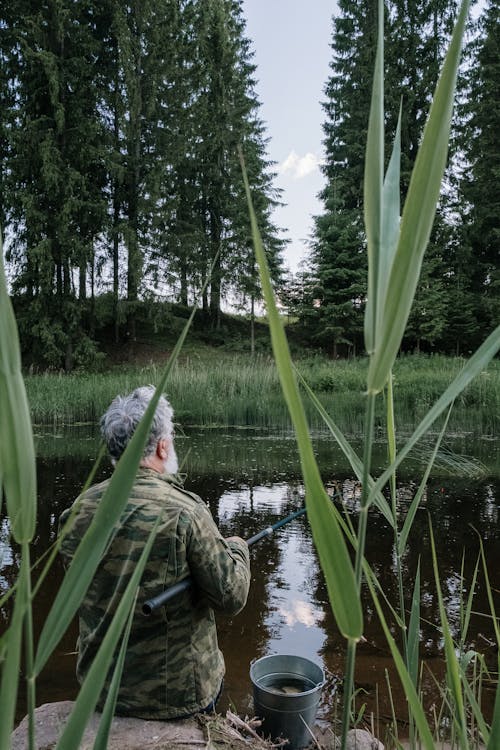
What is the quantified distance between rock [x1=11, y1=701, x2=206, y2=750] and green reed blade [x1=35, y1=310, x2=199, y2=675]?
175 cm

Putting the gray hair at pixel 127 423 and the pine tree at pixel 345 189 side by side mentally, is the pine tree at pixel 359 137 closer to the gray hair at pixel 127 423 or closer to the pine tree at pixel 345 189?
the pine tree at pixel 345 189

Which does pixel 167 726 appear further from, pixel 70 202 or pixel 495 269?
pixel 495 269

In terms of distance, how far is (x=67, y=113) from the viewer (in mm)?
20625

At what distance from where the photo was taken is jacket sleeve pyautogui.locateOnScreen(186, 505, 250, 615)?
6.81 feet

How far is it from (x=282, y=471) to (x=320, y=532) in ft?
26.5

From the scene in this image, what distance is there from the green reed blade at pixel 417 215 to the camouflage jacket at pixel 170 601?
5.30 feet

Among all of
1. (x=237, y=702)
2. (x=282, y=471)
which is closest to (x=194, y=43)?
(x=282, y=471)

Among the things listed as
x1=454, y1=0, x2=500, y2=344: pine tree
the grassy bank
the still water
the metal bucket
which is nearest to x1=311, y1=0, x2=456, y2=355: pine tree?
x1=454, y1=0, x2=500, y2=344: pine tree

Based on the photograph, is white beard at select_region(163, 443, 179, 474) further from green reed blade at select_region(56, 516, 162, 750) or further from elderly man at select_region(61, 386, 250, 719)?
green reed blade at select_region(56, 516, 162, 750)

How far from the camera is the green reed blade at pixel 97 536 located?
16.6 inches

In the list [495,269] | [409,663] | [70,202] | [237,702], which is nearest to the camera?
[409,663]

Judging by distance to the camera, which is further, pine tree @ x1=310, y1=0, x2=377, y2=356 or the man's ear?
pine tree @ x1=310, y1=0, x2=377, y2=356

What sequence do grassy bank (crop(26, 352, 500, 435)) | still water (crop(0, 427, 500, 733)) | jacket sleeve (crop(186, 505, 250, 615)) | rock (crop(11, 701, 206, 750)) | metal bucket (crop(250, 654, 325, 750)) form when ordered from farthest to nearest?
grassy bank (crop(26, 352, 500, 435)) < still water (crop(0, 427, 500, 733)) < metal bucket (crop(250, 654, 325, 750)) < jacket sleeve (crop(186, 505, 250, 615)) < rock (crop(11, 701, 206, 750))

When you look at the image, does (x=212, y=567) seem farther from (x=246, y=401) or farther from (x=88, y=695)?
(x=246, y=401)
